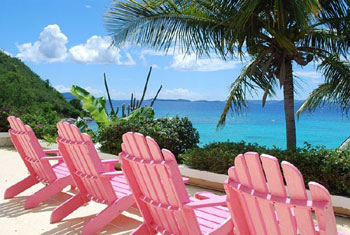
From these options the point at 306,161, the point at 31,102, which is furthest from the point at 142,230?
the point at 31,102

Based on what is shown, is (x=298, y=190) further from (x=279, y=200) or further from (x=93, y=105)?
(x=93, y=105)

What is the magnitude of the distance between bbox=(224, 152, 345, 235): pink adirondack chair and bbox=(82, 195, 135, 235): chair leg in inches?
70.0

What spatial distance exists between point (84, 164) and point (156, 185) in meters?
1.37

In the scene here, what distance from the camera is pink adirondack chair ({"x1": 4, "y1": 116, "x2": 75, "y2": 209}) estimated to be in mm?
5273

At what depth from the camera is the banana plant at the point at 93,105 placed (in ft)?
35.0

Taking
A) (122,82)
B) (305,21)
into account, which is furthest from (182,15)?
(122,82)

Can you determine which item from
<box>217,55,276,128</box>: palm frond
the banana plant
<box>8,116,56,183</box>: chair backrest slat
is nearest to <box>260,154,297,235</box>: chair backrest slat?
<box>8,116,56,183</box>: chair backrest slat

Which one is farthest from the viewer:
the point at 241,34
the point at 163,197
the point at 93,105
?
the point at 93,105

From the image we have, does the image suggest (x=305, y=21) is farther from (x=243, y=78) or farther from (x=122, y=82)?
(x=122, y=82)

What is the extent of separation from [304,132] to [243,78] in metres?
37.7

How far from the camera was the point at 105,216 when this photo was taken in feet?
13.9

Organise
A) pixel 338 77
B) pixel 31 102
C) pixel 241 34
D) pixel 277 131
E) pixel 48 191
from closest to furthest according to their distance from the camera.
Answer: pixel 48 191 → pixel 338 77 → pixel 241 34 → pixel 31 102 → pixel 277 131

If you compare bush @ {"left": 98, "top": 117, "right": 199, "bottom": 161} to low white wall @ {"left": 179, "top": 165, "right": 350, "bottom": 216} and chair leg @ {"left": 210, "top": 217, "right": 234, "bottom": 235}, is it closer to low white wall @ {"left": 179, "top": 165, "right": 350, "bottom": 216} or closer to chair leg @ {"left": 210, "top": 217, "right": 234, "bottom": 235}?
low white wall @ {"left": 179, "top": 165, "right": 350, "bottom": 216}

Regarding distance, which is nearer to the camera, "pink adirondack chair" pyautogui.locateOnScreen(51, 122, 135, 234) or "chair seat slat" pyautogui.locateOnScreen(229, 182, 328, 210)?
"chair seat slat" pyautogui.locateOnScreen(229, 182, 328, 210)
